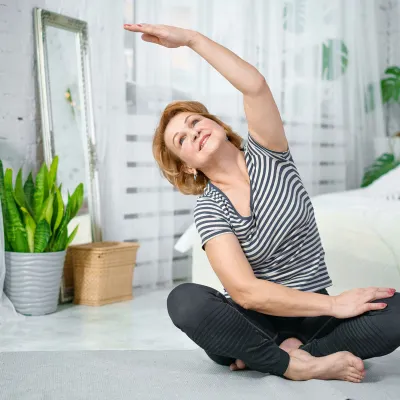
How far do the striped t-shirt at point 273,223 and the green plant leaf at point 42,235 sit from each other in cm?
139

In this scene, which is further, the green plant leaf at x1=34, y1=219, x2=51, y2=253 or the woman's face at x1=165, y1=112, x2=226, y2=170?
the green plant leaf at x1=34, y1=219, x2=51, y2=253

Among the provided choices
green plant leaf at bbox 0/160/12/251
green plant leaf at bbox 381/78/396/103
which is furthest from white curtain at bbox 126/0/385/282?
green plant leaf at bbox 0/160/12/251

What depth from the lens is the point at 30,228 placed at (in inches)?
129

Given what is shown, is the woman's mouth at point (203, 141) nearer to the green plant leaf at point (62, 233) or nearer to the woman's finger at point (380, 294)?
the woman's finger at point (380, 294)

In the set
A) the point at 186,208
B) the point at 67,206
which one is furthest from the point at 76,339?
the point at 186,208

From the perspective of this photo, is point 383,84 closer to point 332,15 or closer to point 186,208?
point 332,15

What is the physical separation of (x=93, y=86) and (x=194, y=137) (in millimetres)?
1954

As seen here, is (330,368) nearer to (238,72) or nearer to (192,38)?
(238,72)

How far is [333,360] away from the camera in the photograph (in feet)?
6.24

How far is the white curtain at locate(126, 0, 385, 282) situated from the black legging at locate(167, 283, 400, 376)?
6.88 feet

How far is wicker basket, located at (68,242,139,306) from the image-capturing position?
11.6 feet

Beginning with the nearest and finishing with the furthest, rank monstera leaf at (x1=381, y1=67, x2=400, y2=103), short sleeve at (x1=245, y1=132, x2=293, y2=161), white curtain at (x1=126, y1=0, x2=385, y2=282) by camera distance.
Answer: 1. short sleeve at (x1=245, y1=132, x2=293, y2=161)
2. white curtain at (x1=126, y1=0, x2=385, y2=282)
3. monstera leaf at (x1=381, y1=67, x2=400, y2=103)

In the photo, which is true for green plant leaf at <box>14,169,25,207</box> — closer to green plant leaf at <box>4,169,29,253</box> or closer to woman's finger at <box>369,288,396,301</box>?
green plant leaf at <box>4,169,29,253</box>

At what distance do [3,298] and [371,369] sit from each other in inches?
68.6
